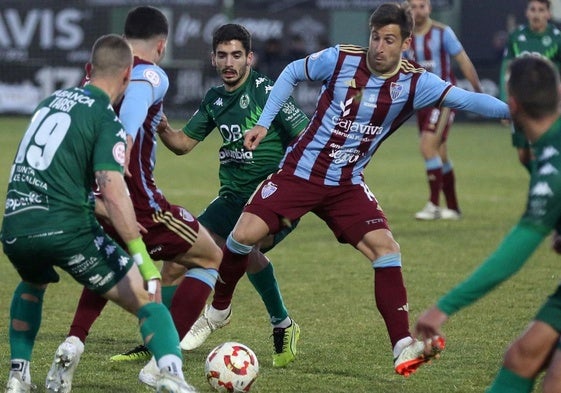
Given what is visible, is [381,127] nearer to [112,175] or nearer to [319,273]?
[112,175]

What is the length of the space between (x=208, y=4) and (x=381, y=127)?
72.9ft

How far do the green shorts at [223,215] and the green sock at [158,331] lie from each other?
1.97m

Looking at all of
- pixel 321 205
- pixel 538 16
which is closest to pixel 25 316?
pixel 321 205

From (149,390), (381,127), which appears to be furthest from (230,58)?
(149,390)

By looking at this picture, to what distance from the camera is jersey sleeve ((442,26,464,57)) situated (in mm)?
13124

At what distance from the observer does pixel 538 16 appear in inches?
493

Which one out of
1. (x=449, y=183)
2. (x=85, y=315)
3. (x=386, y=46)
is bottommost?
(x=449, y=183)

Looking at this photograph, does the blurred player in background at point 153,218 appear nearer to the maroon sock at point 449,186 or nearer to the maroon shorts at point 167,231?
the maroon shorts at point 167,231

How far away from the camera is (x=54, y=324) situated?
7.82 metres

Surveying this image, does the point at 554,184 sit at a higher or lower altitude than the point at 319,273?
higher

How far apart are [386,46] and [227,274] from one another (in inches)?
63.7

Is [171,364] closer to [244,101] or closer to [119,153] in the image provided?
[119,153]

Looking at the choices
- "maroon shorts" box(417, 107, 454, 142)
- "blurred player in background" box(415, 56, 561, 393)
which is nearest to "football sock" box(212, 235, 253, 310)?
"blurred player in background" box(415, 56, 561, 393)

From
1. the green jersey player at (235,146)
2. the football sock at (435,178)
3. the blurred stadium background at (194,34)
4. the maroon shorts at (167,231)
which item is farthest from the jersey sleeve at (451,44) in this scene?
the blurred stadium background at (194,34)
